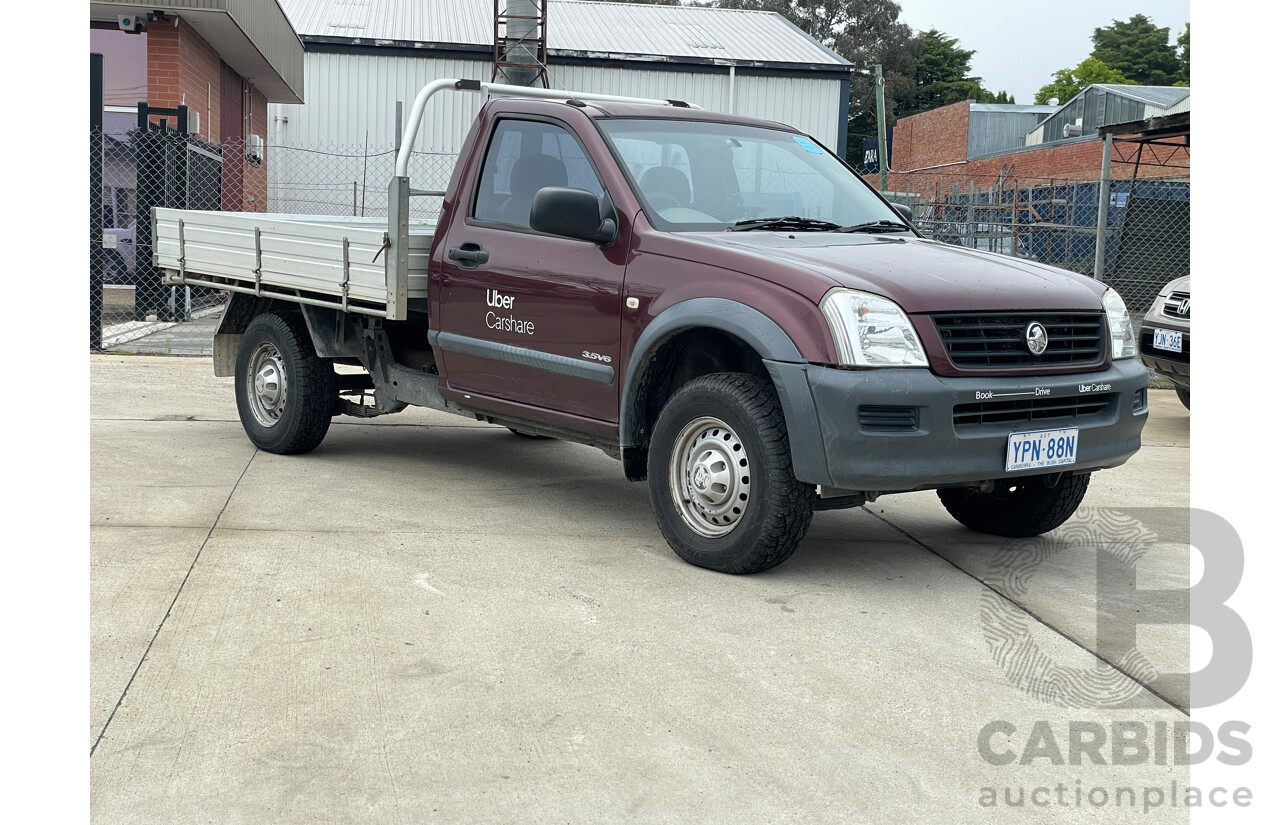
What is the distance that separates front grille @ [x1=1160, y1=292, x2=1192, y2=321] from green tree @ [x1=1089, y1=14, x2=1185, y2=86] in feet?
274

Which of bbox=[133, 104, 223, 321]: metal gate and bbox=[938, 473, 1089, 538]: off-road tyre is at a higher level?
bbox=[133, 104, 223, 321]: metal gate

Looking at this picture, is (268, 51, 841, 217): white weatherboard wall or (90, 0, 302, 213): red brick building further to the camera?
(268, 51, 841, 217): white weatherboard wall

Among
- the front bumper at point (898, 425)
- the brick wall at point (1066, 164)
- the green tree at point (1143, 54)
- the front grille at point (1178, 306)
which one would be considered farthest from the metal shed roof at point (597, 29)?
the green tree at point (1143, 54)

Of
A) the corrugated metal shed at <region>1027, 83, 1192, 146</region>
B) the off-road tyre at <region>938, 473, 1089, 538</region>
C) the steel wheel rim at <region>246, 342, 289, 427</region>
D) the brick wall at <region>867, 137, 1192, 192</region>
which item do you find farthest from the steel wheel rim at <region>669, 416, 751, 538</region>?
the corrugated metal shed at <region>1027, 83, 1192, 146</region>

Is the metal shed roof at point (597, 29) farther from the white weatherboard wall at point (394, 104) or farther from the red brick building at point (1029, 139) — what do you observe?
the red brick building at point (1029, 139)

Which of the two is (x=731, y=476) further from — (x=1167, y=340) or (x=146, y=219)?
(x=146, y=219)

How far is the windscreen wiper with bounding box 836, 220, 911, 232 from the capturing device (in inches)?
236

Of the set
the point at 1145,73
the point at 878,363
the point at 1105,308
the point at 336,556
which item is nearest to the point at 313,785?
the point at 336,556

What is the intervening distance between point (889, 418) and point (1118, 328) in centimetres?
140

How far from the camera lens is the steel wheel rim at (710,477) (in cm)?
510

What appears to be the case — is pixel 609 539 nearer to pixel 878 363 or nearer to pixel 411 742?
pixel 878 363

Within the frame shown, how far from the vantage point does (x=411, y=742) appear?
344cm

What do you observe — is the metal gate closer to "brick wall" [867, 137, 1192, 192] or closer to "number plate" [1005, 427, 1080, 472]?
"number plate" [1005, 427, 1080, 472]

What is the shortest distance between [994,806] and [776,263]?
96.1 inches
